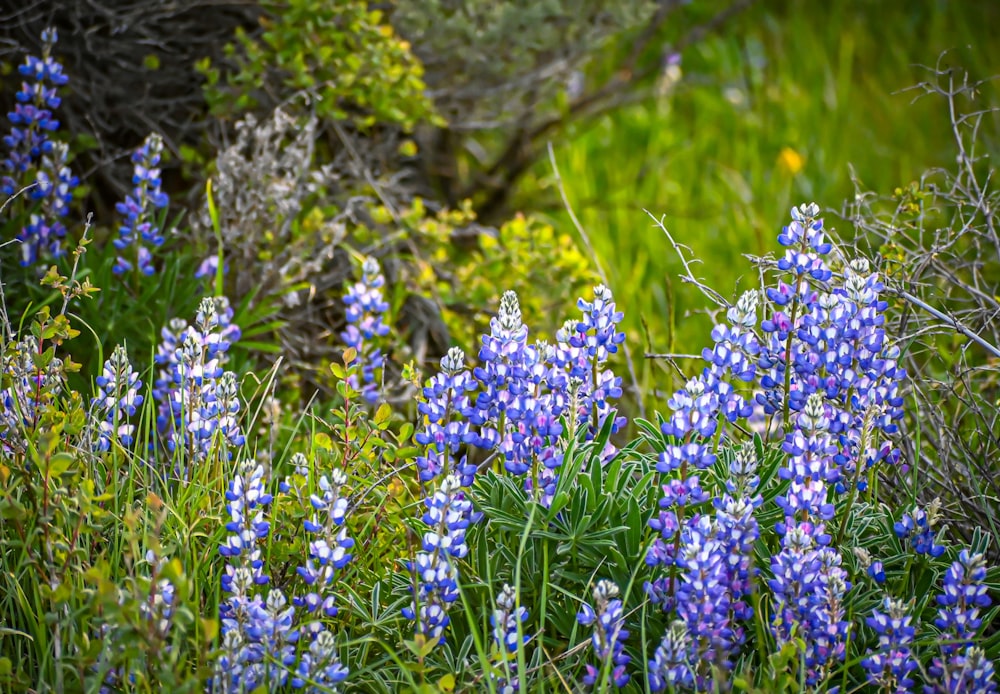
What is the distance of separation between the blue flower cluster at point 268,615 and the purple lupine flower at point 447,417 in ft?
0.73

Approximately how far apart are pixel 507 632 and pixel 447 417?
417 millimetres

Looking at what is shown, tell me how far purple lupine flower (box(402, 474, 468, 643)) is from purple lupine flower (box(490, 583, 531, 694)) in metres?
0.10

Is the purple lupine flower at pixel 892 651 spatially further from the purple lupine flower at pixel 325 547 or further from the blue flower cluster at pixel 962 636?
the purple lupine flower at pixel 325 547

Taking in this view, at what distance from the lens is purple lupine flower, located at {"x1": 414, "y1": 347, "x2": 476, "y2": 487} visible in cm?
191

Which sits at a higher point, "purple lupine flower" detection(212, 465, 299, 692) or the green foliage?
the green foliage

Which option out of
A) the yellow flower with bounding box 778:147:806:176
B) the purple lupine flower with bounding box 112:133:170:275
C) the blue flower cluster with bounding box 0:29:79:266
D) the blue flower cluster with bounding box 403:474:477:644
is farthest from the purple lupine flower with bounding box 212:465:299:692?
the yellow flower with bounding box 778:147:806:176

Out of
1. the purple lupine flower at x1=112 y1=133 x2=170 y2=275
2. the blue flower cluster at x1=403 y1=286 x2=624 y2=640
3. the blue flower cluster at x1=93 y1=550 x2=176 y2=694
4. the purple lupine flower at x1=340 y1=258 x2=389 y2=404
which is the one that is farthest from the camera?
the purple lupine flower at x1=112 y1=133 x2=170 y2=275

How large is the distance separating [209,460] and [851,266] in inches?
55.9

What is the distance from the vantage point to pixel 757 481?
1847 mm

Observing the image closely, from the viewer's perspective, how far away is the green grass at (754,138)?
453 cm

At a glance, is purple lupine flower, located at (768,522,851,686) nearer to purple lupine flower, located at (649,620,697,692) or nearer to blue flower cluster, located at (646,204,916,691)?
blue flower cluster, located at (646,204,916,691)

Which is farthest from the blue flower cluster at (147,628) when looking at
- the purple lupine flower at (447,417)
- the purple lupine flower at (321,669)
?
the purple lupine flower at (447,417)

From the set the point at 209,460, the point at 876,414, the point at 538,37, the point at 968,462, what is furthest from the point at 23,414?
the point at 538,37

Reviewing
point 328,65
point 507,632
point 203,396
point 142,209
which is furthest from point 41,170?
point 507,632
